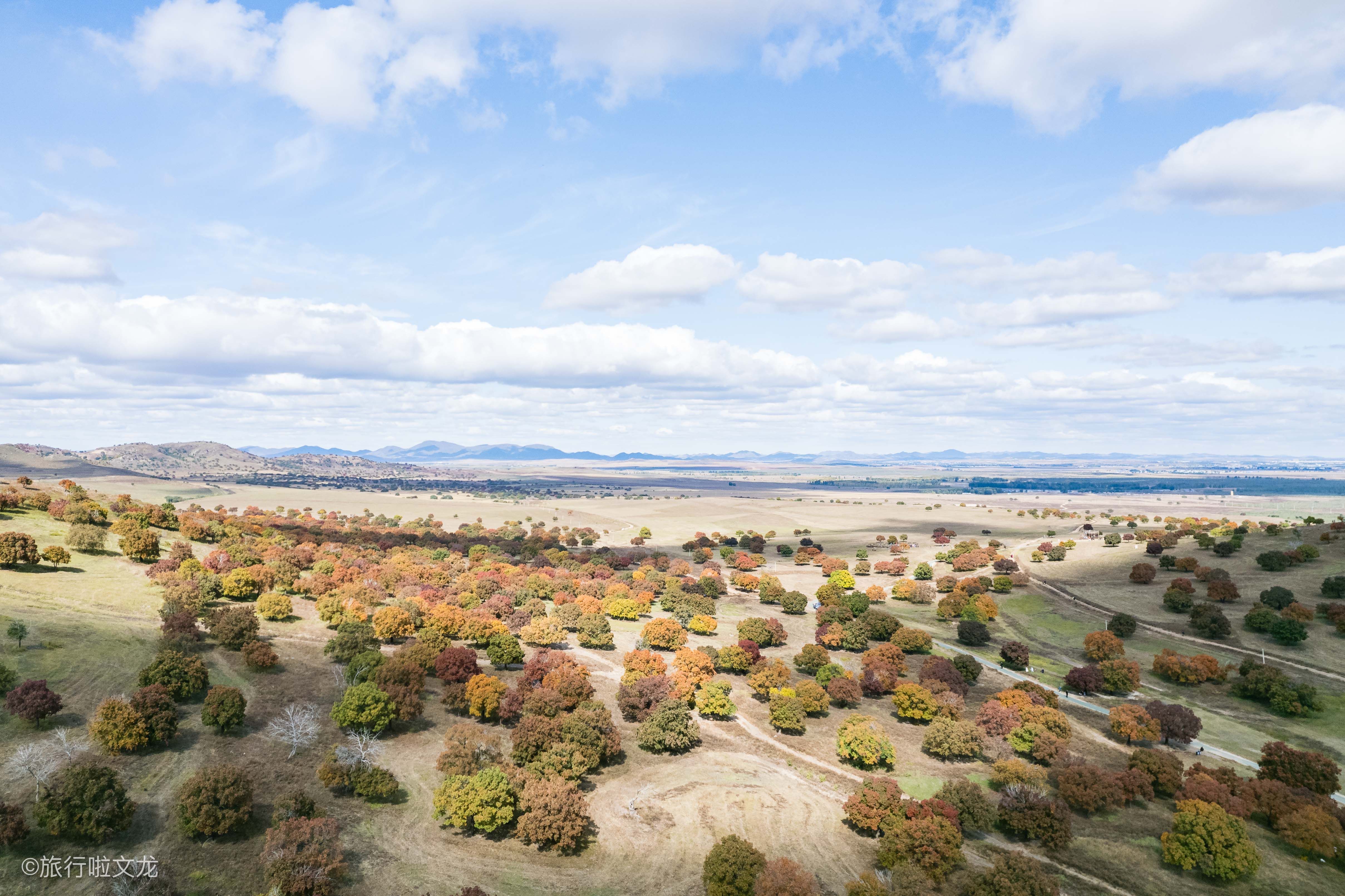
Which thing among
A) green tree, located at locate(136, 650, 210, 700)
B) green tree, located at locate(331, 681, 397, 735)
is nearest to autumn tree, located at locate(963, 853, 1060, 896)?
green tree, located at locate(331, 681, 397, 735)

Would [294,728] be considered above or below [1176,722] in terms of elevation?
above

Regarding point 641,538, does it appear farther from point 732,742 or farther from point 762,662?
point 732,742

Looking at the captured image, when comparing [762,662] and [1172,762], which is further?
[762,662]

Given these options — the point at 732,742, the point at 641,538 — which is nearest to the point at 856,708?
the point at 732,742

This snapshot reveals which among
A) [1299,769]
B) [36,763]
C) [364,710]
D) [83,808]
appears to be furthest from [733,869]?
[1299,769]

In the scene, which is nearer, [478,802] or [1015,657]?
[478,802]

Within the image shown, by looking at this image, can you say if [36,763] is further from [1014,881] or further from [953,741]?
[953,741]

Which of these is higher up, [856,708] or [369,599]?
[369,599]
